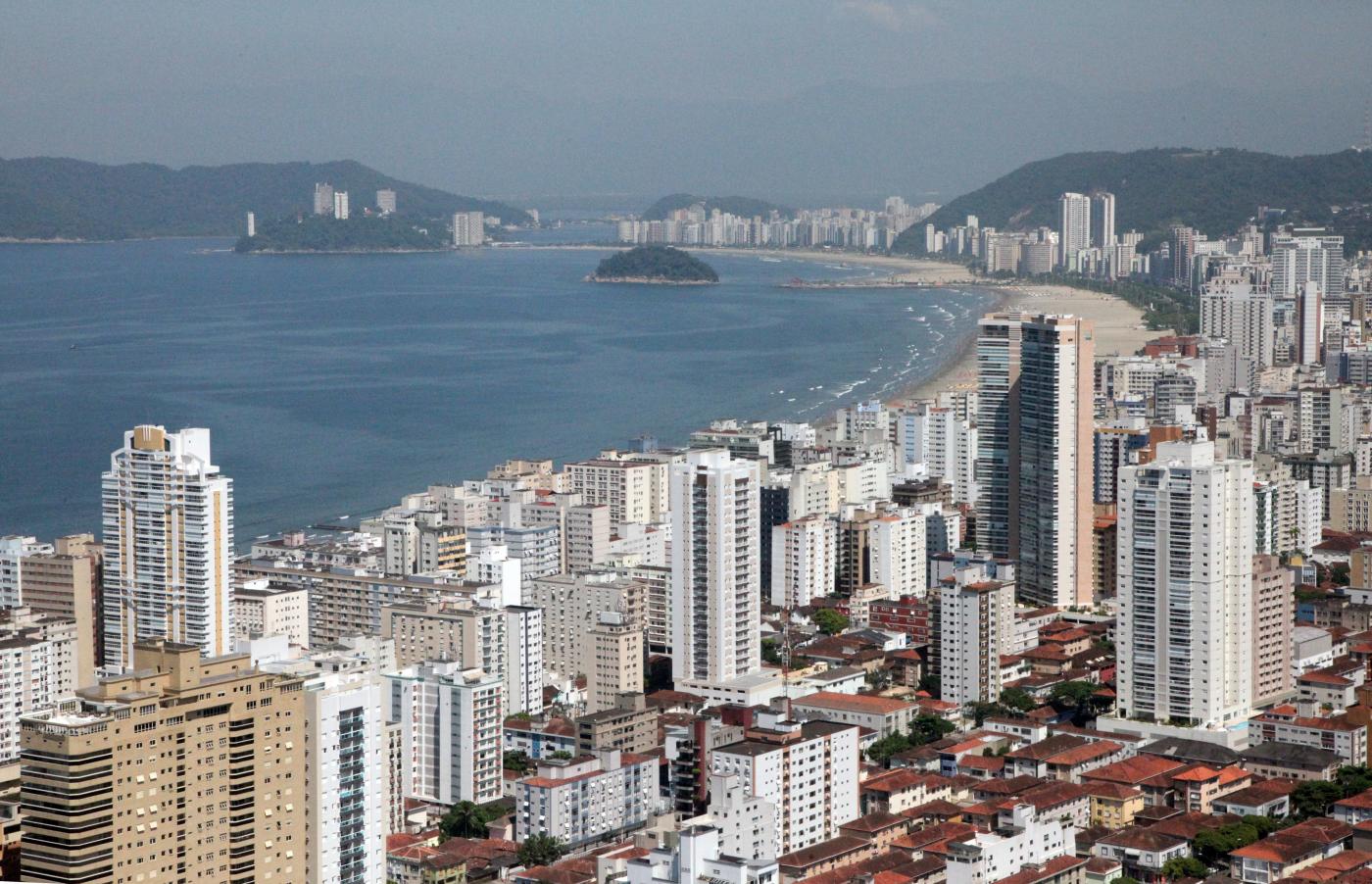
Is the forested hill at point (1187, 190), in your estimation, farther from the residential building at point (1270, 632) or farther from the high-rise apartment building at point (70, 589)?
the high-rise apartment building at point (70, 589)

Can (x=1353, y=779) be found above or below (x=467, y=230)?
below

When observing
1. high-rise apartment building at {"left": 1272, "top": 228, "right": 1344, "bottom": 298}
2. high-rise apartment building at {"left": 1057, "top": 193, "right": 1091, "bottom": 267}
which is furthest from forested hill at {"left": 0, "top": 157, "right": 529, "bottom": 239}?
high-rise apartment building at {"left": 1272, "top": 228, "right": 1344, "bottom": 298}

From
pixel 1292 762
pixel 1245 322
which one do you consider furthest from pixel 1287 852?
pixel 1245 322

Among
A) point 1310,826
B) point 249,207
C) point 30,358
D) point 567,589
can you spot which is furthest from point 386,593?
point 249,207

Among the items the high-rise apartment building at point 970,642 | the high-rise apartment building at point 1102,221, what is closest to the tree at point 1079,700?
the high-rise apartment building at point 970,642

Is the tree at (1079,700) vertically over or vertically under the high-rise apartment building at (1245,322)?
under

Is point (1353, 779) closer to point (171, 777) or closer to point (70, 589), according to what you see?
point (171, 777)

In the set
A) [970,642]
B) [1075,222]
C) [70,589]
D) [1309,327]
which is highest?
[1075,222]

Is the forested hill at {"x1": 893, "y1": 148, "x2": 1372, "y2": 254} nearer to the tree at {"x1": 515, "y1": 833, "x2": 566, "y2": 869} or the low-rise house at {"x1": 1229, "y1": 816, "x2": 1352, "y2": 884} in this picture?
the low-rise house at {"x1": 1229, "y1": 816, "x2": 1352, "y2": 884}
